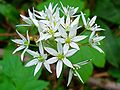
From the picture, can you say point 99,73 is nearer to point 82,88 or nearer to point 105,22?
point 82,88

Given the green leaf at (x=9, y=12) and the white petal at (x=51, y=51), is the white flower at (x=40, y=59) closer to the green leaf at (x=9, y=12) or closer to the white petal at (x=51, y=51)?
the white petal at (x=51, y=51)

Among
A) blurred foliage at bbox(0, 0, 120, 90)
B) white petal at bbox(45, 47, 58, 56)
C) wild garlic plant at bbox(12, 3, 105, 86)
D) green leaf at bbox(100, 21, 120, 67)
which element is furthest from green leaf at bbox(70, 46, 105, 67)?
green leaf at bbox(100, 21, 120, 67)

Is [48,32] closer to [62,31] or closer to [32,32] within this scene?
→ [62,31]

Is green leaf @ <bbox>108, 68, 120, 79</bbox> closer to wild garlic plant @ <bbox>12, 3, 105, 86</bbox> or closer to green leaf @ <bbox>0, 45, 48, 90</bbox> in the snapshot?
green leaf @ <bbox>0, 45, 48, 90</bbox>

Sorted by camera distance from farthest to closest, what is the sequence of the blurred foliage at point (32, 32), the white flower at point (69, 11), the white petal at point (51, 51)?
1. the blurred foliage at point (32, 32)
2. the white flower at point (69, 11)
3. the white petal at point (51, 51)

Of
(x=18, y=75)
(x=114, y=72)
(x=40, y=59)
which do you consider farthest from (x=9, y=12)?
(x=40, y=59)

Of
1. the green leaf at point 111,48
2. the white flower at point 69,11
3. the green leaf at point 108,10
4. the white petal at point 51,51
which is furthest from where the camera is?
the green leaf at point 108,10

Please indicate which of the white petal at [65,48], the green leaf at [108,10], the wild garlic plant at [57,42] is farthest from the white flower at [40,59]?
the green leaf at [108,10]
